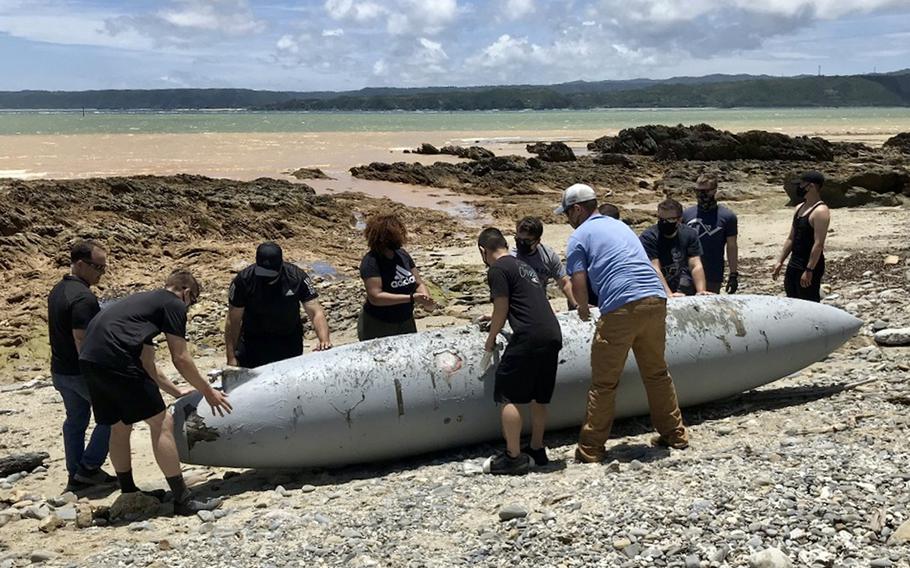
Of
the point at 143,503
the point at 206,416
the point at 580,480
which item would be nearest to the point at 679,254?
the point at 580,480

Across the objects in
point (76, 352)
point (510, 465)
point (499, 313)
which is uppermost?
point (499, 313)

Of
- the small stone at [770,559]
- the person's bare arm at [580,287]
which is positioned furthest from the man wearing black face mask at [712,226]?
the small stone at [770,559]

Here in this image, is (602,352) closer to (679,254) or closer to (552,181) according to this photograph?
(679,254)

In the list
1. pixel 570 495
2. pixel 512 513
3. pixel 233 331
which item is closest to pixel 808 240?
pixel 570 495

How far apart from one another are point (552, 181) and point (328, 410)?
24.1 metres

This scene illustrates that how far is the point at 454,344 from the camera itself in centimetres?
684

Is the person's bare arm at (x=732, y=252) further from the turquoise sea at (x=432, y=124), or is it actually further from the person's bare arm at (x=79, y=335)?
the turquoise sea at (x=432, y=124)

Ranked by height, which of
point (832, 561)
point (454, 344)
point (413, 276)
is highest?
point (413, 276)

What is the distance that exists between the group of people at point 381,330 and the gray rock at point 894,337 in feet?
11.1

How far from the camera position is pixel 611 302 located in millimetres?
5871

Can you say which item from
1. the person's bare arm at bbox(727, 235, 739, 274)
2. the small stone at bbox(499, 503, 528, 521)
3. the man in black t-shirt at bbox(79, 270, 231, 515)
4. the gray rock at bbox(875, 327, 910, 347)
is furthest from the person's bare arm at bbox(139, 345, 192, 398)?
the gray rock at bbox(875, 327, 910, 347)

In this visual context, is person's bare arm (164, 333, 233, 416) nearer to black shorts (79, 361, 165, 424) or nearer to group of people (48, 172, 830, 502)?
group of people (48, 172, 830, 502)

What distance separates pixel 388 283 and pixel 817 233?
155 inches

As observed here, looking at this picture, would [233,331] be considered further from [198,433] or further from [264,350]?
[198,433]
